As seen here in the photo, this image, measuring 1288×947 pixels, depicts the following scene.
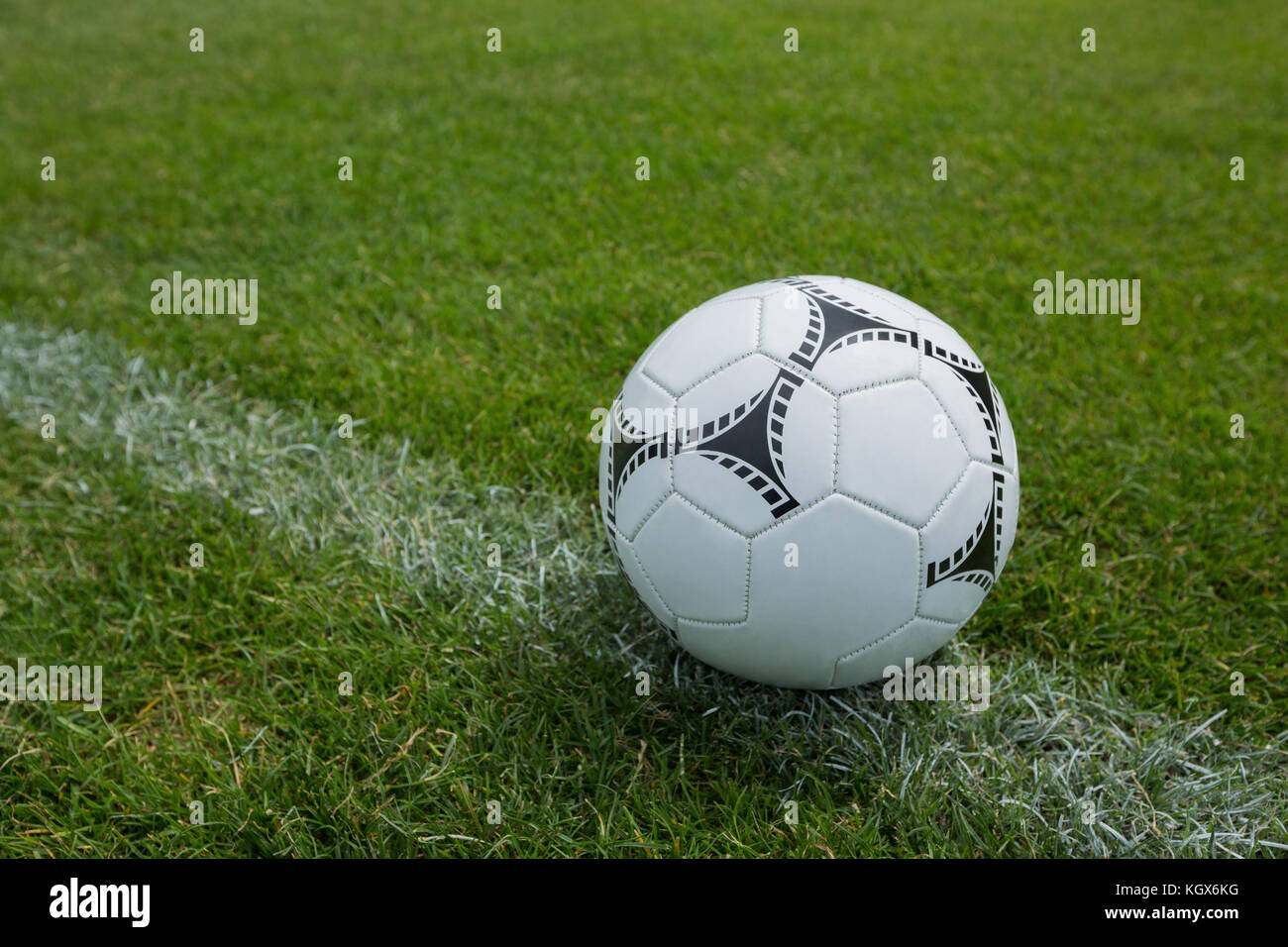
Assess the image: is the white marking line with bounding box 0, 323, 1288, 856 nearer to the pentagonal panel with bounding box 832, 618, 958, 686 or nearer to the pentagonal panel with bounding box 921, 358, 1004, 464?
the pentagonal panel with bounding box 832, 618, 958, 686

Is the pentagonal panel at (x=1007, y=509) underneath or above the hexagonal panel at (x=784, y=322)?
underneath

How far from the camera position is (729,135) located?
6.25m

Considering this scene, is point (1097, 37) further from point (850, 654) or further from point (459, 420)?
point (850, 654)

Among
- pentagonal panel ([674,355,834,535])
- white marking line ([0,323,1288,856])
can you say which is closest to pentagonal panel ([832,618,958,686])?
white marking line ([0,323,1288,856])

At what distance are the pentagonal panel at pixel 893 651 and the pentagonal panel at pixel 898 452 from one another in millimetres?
321

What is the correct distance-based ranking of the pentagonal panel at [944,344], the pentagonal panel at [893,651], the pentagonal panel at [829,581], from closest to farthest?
1. the pentagonal panel at [829,581]
2. the pentagonal panel at [893,651]
3. the pentagonal panel at [944,344]

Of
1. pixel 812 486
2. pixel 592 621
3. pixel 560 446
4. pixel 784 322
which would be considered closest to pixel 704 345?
pixel 784 322

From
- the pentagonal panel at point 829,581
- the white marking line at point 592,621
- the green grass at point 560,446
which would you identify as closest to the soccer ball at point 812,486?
the pentagonal panel at point 829,581

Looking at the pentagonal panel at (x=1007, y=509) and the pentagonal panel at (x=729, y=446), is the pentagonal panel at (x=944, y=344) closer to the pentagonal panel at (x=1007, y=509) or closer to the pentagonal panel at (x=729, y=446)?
the pentagonal panel at (x=1007, y=509)

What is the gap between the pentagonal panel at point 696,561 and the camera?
7.29 feet

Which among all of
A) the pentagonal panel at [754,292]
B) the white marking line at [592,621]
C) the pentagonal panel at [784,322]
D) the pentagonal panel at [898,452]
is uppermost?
the pentagonal panel at [754,292]

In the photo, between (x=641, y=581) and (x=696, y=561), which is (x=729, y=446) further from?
(x=641, y=581)
